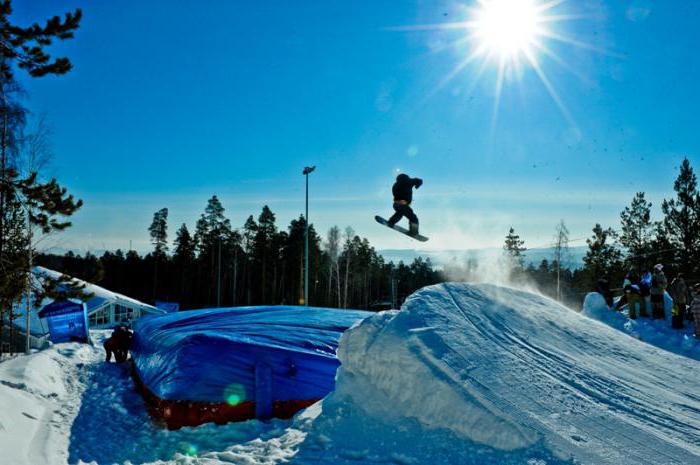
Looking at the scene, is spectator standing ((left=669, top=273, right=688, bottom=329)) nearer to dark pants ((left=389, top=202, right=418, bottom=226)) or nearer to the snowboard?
the snowboard

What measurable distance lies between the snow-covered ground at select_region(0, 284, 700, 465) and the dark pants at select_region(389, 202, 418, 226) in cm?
312

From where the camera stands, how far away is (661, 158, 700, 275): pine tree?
2581cm

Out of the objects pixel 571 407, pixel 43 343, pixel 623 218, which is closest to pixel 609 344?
pixel 571 407

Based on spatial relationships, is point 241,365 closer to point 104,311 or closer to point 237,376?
point 237,376

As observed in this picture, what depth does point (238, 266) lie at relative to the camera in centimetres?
5047

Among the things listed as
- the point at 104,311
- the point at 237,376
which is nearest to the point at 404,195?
the point at 237,376

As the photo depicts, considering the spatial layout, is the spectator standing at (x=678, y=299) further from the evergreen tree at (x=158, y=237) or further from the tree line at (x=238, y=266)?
the evergreen tree at (x=158, y=237)

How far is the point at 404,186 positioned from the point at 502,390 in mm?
5711

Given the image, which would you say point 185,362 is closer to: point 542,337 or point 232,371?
point 232,371

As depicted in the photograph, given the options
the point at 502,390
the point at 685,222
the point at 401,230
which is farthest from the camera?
the point at 685,222

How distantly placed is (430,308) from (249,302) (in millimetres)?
43616

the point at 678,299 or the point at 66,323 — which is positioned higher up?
the point at 678,299

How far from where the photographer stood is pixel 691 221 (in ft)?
86.1

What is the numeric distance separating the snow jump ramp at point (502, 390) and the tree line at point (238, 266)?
3796cm
